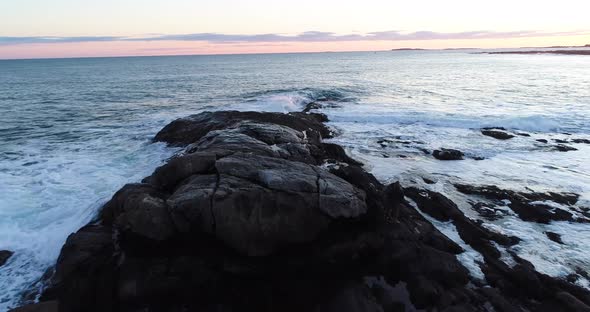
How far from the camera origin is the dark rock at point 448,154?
53.9 ft

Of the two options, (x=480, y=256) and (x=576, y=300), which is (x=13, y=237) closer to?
(x=480, y=256)

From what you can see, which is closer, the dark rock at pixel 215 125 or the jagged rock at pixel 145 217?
the jagged rock at pixel 145 217

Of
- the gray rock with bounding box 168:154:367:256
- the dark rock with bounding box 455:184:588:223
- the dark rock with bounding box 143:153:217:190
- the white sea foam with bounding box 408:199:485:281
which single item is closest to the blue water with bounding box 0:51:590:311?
the dark rock with bounding box 455:184:588:223

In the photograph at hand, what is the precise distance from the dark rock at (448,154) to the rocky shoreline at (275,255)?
6.66 metres

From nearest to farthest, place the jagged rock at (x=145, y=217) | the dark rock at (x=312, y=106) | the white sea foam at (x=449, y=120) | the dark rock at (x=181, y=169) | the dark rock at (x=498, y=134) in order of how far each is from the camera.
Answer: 1. the jagged rock at (x=145, y=217)
2. the dark rock at (x=181, y=169)
3. the dark rock at (x=498, y=134)
4. the white sea foam at (x=449, y=120)
5. the dark rock at (x=312, y=106)

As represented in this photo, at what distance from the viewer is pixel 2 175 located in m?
15.0

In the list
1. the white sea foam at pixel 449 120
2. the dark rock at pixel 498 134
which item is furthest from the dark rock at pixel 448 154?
the white sea foam at pixel 449 120

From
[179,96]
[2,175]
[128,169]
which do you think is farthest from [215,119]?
[179,96]

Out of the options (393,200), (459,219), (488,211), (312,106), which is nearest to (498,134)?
(488,211)

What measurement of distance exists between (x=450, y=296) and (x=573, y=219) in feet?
20.1

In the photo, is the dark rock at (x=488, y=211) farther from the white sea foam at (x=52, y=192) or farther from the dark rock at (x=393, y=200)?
the white sea foam at (x=52, y=192)

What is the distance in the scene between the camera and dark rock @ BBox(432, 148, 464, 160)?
16422 millimetres

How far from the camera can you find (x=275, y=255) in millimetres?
8305

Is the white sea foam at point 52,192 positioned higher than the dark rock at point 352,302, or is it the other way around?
the white sea foam at point 52,192
